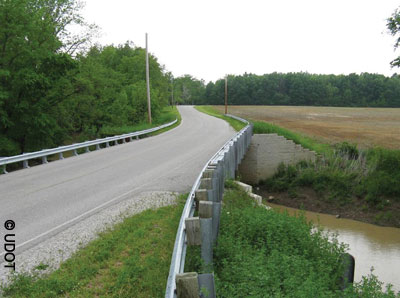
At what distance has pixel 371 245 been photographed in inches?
651

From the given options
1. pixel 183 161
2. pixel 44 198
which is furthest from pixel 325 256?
pixel 183 161

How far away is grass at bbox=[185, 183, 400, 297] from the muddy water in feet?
4.60

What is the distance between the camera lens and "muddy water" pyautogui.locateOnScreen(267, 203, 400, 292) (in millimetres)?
12627

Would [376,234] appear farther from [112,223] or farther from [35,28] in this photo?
[35,28]

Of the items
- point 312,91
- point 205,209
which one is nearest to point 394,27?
point 205,209

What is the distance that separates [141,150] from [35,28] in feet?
37.8

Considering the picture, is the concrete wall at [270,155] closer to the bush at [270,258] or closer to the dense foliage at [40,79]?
the dense foliage at [40,79]

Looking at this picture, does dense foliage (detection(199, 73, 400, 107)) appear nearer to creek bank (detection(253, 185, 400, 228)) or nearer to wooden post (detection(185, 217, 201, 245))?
creek bank (detection(253, 185, 400, 228))

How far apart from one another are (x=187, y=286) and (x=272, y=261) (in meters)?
3.43

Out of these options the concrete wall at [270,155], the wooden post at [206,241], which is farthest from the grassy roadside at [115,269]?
the concrete wall at [270,155]

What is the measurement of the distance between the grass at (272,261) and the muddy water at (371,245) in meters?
1.40

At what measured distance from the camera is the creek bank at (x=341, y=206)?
67.9 ft

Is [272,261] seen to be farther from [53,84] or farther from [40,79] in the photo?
[53,84]
